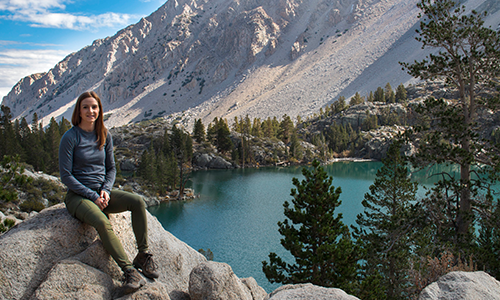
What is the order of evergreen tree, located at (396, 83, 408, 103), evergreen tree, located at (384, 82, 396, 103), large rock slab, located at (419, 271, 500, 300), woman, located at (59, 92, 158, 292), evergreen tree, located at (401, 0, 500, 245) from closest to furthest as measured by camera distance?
1. woman, located at (59, 92, 158, 292)
2. large rock slab, located at (419, 271, 500, 300)
3. evergreen tree, located at (401, 0, 500, 245)
4. evergreen tree, located at (396, 83, 408, 103)
5. evergreen tree, located at (384, 82, 396, 103)

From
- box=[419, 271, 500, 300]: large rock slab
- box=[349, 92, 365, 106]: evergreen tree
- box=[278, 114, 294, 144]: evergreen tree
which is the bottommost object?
box=[419, 271, 500, 300]: large rock slab

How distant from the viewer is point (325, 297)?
5.06 m

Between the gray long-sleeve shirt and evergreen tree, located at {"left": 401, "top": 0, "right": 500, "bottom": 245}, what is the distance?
12937mm

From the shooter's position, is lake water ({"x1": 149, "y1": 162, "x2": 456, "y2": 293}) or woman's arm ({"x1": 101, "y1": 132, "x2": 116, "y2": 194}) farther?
lake water ({"x1": 149, "y1": 162, "x2": 456, "y2": 293})

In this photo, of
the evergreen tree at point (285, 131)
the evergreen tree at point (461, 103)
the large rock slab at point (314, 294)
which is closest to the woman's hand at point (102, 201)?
the large rock slab at point (314, 294)

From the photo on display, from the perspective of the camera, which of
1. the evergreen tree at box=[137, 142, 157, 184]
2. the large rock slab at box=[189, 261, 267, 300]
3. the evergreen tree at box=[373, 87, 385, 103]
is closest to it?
the large rock slab at box=[189, 261, 267, 300]

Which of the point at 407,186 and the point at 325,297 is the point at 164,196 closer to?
the point at 407,186

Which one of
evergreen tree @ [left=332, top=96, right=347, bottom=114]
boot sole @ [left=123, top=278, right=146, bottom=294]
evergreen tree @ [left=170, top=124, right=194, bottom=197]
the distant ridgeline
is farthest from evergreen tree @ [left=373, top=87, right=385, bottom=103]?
boot sole @ [left=123, top=278, right=146, bottom=294]

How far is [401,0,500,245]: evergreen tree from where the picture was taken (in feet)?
41.8

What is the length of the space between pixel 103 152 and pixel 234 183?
57025mm

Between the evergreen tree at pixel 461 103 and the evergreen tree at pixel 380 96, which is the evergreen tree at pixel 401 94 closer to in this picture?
the evergreen tree at pixel 380 96

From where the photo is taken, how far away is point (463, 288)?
17.7 feet

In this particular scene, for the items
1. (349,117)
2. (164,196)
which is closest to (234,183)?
(164,196)

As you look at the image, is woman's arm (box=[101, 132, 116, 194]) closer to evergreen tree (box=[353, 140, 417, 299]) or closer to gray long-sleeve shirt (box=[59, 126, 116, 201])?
gray long-sleeve shirt (box=[59, 126, 116, 201])
